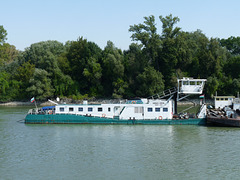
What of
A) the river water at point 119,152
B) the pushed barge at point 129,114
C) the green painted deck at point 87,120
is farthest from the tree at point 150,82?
the river water at point 119,152

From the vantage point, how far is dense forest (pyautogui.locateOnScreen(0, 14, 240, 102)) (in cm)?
8144

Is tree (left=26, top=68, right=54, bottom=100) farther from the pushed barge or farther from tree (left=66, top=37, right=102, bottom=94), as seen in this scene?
the pushed barge

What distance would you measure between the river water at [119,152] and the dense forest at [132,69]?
4303cm

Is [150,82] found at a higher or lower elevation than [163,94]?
higher

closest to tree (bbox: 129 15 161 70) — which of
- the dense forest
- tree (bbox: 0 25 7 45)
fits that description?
the dense forest

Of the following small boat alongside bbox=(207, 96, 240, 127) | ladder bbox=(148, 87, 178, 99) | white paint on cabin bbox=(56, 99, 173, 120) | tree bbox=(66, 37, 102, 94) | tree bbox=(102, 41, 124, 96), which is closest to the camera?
small boat alongside bbox=(207, 96, 240, 127)

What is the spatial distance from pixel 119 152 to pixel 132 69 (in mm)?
56779

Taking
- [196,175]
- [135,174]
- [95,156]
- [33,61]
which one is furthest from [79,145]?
[33,61]

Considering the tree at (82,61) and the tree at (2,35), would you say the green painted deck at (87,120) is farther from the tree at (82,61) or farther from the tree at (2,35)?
the tree at (2,35)

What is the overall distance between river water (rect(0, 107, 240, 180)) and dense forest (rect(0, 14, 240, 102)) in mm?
43031

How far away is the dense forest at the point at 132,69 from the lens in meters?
81.4

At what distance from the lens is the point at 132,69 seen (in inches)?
3329

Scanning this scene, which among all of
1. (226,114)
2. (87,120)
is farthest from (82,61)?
(226,114)

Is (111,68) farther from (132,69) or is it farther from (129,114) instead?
(129,114)
